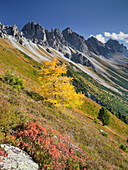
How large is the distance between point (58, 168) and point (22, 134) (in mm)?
2374

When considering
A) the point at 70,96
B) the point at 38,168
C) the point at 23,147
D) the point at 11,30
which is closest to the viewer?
the point at 38,168

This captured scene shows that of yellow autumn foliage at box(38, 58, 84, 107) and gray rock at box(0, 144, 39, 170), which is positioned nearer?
gray rock at box(0, 144, 39, 170)

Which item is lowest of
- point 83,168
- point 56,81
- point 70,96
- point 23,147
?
point 83,168

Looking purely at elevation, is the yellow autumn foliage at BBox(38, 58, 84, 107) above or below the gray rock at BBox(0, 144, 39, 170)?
above

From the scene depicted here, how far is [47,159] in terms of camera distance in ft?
14.4

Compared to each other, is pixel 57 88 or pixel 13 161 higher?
pixel 57 88

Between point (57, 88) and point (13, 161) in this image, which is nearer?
point (13, 161)

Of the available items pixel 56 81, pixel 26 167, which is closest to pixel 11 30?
pixel 56 81

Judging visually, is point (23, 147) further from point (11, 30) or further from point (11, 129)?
point (11, 30)

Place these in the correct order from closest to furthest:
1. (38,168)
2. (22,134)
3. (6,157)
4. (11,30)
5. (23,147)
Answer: (6,157) → (38,168) → (23,147) → (22,134) → (11,30)

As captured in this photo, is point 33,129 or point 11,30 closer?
point 33,129

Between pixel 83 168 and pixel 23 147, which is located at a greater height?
pixel 23 147

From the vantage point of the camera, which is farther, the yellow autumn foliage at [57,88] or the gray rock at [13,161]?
the yellow autumn foliage at [57,88]

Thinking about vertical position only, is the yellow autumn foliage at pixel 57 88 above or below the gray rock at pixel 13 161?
above
